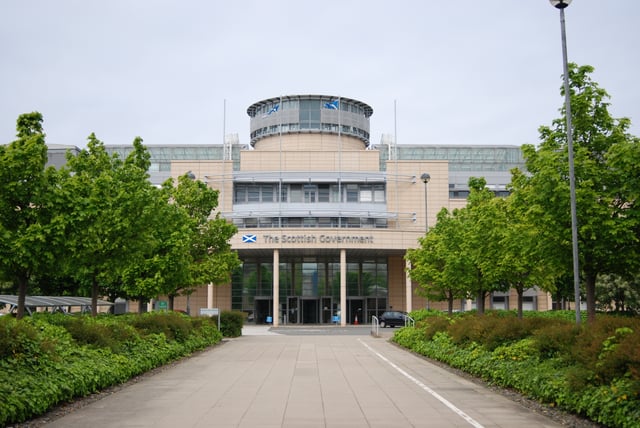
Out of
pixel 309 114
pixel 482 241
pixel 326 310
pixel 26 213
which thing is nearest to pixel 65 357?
pixel 26 213

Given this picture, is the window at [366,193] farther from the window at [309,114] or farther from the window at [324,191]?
the window at [309,114]

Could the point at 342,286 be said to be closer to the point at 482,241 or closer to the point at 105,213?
the point at 482,241

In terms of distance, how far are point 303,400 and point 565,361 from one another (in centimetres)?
483

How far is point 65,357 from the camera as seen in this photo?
12.4 meters

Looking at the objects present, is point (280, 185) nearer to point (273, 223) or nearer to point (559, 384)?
point (273, 223)

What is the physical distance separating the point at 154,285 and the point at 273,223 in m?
33.8

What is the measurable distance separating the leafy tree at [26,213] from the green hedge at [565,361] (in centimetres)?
1035

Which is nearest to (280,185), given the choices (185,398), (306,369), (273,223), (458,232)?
(273,223)

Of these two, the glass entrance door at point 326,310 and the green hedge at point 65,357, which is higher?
the green hedge at point 65,357

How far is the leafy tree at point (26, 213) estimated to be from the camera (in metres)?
14.1

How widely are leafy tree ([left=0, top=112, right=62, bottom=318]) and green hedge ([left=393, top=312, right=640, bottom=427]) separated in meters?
10.4

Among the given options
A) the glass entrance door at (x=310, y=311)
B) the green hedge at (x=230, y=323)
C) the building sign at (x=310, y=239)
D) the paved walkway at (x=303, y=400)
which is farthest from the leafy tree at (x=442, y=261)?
the glass entrance door at (x=310, y=311)

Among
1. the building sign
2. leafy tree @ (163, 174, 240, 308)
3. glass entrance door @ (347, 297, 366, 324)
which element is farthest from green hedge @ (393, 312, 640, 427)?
glass entrance door @ (347, 297, 366, 324)

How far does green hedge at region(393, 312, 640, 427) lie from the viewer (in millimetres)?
8922
